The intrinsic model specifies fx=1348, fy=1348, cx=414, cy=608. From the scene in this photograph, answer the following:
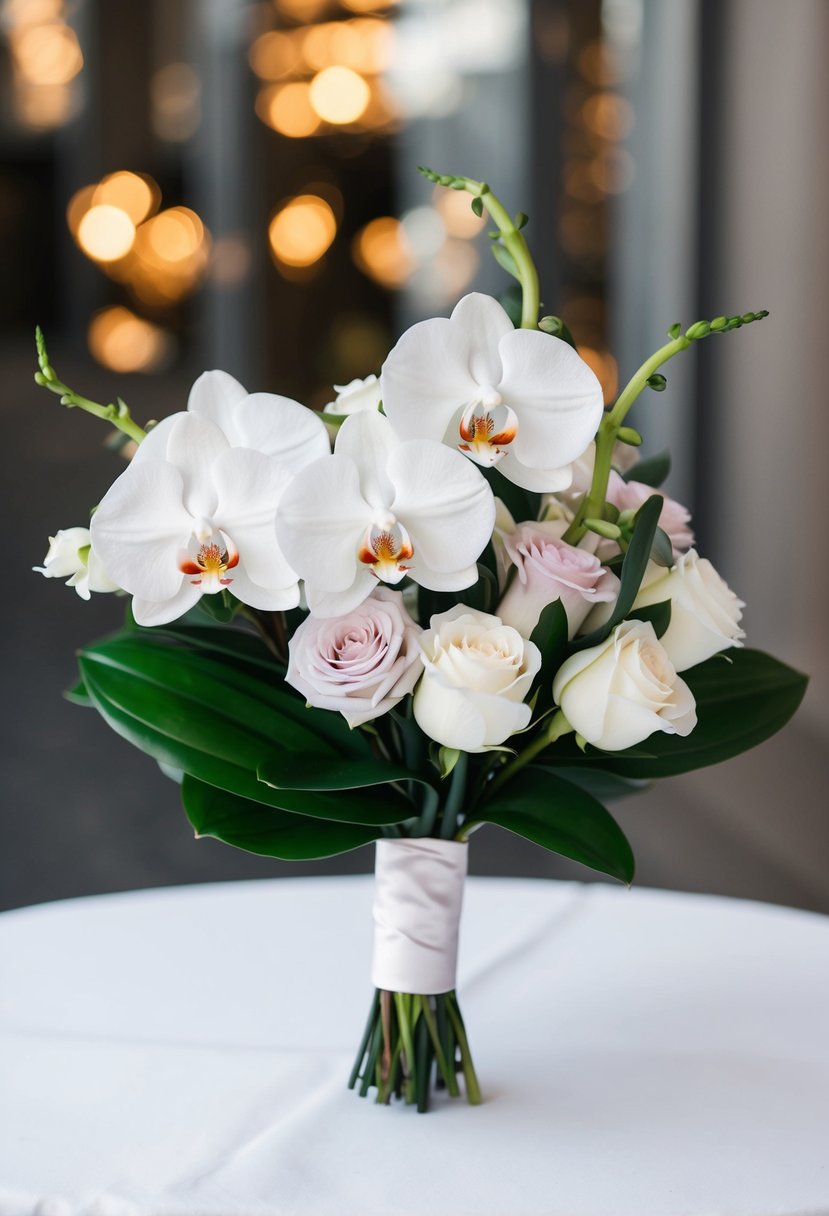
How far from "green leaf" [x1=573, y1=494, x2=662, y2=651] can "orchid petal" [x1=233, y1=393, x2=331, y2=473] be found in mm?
145

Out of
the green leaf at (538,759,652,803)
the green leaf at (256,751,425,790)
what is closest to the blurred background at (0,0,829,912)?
the green leaf at (538,759,652,803)

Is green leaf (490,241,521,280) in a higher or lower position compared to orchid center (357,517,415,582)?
higher

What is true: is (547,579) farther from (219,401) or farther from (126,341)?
(126,341)

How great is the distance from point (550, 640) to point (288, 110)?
5.61 metres

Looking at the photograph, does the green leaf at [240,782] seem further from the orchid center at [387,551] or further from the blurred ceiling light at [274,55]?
the blurred ceiling light at [274,55]

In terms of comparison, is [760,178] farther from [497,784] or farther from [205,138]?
[205,138]

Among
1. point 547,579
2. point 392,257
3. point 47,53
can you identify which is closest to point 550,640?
point 547,579

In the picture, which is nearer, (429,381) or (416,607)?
(429,381)

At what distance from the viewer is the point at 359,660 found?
609 mm

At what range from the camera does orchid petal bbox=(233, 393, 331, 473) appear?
24.3 inches

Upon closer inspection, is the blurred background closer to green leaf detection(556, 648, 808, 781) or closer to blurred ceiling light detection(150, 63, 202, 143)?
blurred ceiling light detection(150, 63, 202, 143)

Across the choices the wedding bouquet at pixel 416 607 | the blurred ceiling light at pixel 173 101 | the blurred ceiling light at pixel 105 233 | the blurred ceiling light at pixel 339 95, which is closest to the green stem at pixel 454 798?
the wedding bouquet at pixel 416 607

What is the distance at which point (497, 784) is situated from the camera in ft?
2.35

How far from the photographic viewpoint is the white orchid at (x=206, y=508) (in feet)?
2.00
